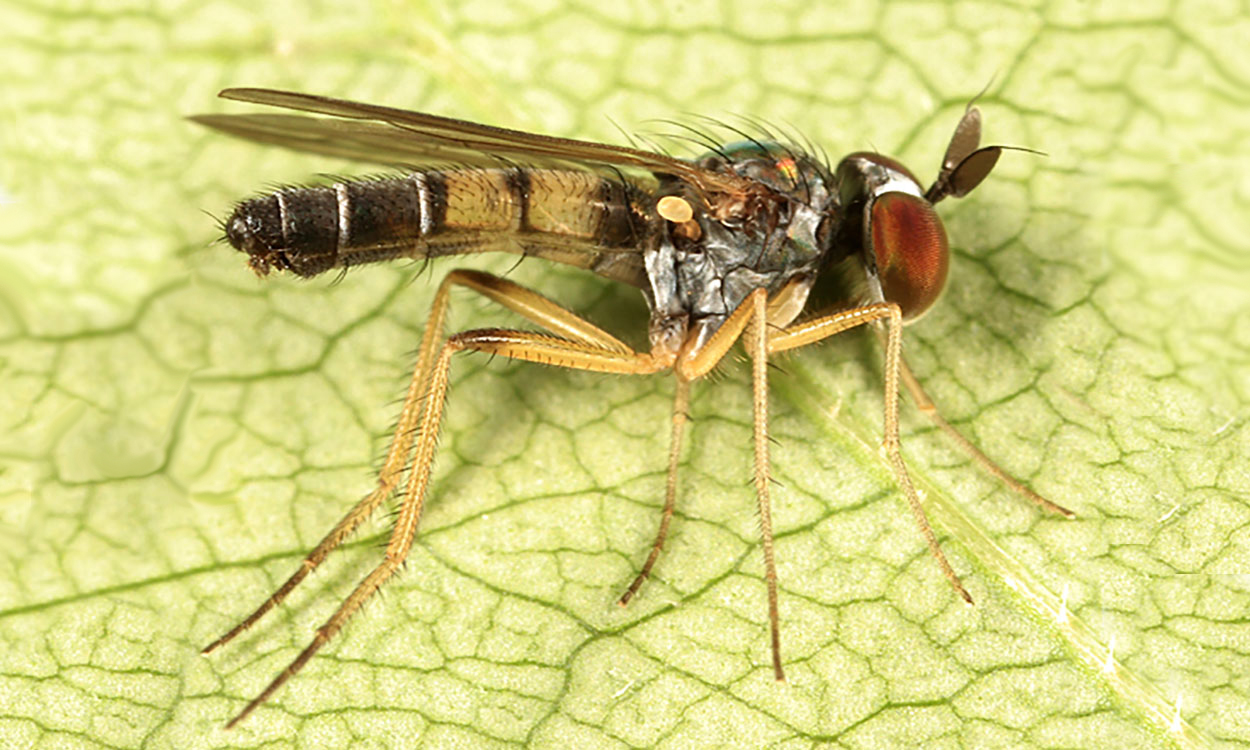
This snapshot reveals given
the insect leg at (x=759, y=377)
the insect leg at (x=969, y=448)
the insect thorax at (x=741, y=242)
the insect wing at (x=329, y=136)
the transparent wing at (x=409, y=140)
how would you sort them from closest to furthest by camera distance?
the insect leg at (x=759, y=377)
the transparent wing at (x=409, y=140)
the insect leg at (x=969, y=448)
the insect wing at (x=329, y=136)
the insect thorax at (x=741, y=242)

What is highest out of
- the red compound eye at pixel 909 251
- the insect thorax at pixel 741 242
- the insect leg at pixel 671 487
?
the insect thorax at pixel 741 242

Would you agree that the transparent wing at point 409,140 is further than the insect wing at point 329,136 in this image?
No

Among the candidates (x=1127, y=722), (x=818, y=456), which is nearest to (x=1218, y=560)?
(x=1127, y=722)

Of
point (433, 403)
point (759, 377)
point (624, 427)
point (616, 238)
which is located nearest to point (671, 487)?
point (624, 427)

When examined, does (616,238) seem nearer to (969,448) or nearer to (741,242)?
(741,242)

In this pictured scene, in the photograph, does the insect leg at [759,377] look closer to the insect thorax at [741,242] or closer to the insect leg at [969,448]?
the insect thorax at [741,242]

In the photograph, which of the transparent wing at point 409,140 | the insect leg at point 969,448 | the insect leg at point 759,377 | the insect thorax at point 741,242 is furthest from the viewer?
the insect thorax at point 741,242

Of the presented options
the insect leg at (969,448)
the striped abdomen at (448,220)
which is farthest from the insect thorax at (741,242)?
the insect leg at (969,448)
